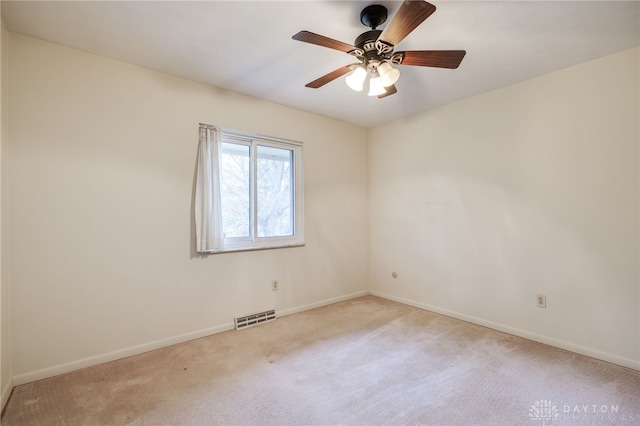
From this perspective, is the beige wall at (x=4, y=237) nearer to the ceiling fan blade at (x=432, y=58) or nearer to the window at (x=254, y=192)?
the window at (x=254, y=192)

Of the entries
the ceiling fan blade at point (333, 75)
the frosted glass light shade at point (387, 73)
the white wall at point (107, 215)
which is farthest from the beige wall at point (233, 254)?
the frosted glass light shade at point (387, 73)

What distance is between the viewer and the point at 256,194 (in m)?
3.31

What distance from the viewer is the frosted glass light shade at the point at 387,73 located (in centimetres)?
190

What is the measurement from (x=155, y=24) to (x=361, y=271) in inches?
140

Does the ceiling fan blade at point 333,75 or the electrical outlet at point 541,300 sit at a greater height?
the ceiling fan blade at point 333,75

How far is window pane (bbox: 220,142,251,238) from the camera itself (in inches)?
123

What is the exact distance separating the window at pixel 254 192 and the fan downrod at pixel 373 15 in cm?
173


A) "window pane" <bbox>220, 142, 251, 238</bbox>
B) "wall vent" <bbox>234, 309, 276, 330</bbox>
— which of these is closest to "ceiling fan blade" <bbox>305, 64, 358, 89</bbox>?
"window pane" <bbox>220, 142, 251, 238</bbox>

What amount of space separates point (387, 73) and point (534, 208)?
6.51ft

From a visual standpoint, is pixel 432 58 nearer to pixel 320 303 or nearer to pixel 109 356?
pixel 320 303

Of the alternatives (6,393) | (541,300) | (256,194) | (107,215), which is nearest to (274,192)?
Result: (256,194)

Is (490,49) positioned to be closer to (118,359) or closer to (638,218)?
(638,218)

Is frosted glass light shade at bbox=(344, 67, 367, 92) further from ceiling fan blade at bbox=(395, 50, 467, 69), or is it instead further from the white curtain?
the white curtain

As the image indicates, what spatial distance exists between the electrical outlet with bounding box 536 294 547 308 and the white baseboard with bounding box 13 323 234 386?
2.97 meters
